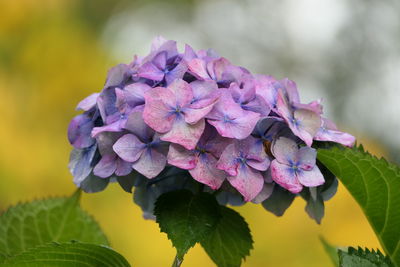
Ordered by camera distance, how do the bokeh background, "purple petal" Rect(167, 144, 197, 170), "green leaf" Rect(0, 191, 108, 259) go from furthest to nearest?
the bokeh background, "green leaf" Rect(0, 191, 108, 259), "purple petal" Rect(167, 144, 197, 170)

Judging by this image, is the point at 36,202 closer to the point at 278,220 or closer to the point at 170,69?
the point at 170,69

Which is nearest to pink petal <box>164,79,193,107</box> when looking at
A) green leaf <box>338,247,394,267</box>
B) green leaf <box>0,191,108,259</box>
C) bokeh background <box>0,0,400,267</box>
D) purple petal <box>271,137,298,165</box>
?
purple petal <box>271,137,298,165</box>

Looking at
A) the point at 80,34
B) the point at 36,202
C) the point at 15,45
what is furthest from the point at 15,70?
the point at 36,202

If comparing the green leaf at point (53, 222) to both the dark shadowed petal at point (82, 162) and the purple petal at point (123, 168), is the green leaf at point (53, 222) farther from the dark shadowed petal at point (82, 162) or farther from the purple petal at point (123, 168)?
the purple petal at point (123, 168)

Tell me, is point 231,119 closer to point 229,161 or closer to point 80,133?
point 229,161

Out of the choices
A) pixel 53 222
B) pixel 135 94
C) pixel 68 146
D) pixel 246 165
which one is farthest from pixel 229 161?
pixel 68 146

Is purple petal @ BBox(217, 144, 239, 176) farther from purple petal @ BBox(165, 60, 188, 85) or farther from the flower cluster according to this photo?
purple petal @ BBox(165, 60, 188, 85)

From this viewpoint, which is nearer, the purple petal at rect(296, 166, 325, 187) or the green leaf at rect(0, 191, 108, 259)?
the purple petal at rect(296, 166, 325, 187)

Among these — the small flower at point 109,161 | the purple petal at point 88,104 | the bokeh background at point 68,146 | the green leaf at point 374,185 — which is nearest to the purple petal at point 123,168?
the small flower at point 109,161
